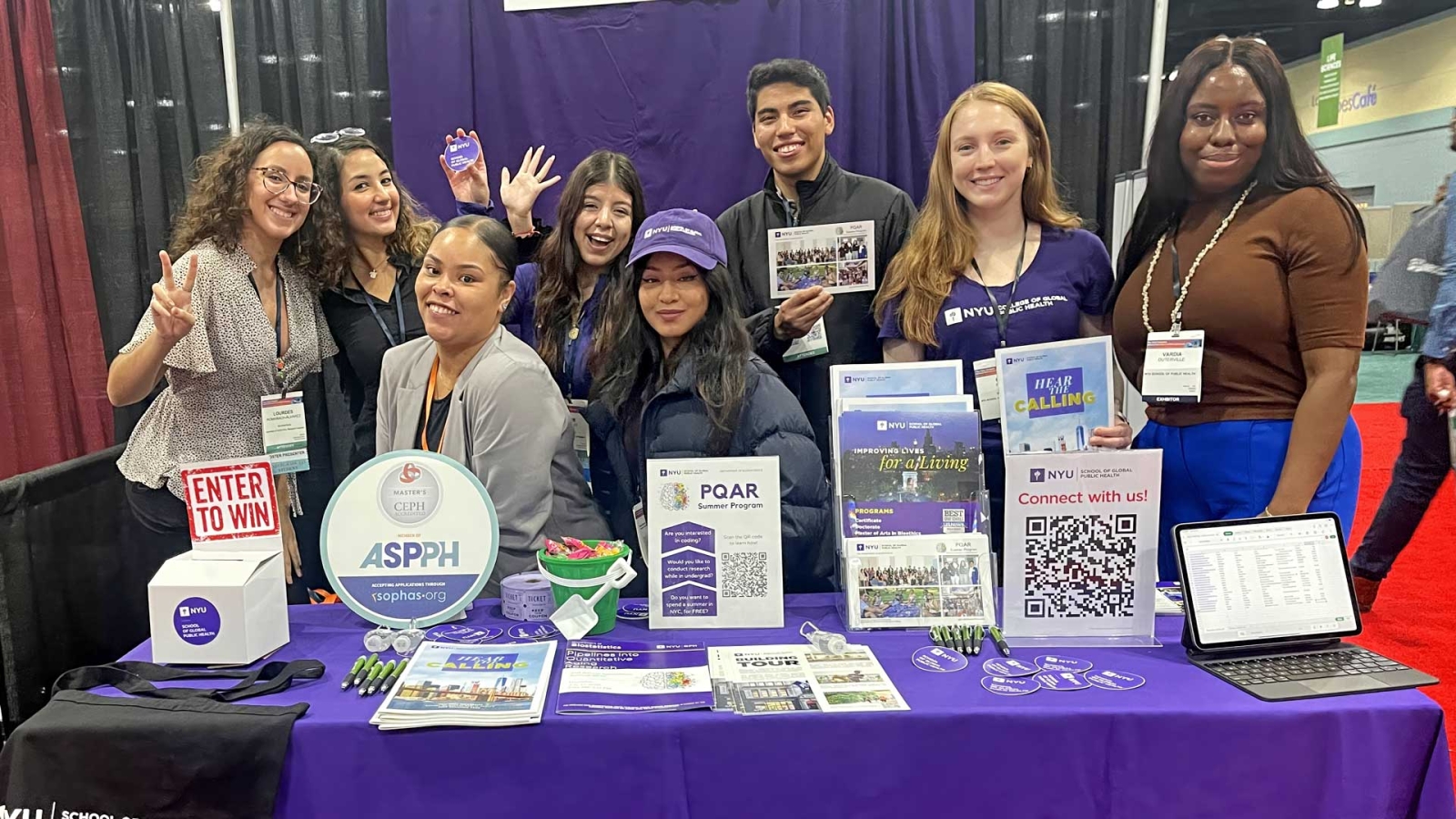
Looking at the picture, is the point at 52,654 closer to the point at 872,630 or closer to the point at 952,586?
the point at 872,630

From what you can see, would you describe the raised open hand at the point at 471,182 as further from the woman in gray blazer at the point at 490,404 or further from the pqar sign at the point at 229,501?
the pqar sign at the point at 229,501

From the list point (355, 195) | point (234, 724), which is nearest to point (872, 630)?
point (234, 724)

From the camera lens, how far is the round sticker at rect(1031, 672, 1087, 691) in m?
1.40

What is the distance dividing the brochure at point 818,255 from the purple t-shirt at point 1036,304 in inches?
16.8

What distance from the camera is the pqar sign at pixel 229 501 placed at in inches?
65.1

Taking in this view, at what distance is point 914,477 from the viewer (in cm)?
171

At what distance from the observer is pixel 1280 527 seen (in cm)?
152

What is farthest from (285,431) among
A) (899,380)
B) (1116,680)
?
(1116,680)

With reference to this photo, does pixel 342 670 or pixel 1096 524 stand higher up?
pixel 1096 524

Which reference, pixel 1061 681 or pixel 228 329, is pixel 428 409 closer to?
pixel 228 329

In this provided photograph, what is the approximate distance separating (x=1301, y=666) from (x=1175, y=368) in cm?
67

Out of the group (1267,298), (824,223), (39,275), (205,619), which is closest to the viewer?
(205,619)

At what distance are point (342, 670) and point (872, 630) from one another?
1.00 meters

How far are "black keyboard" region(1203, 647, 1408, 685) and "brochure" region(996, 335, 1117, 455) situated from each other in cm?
58
